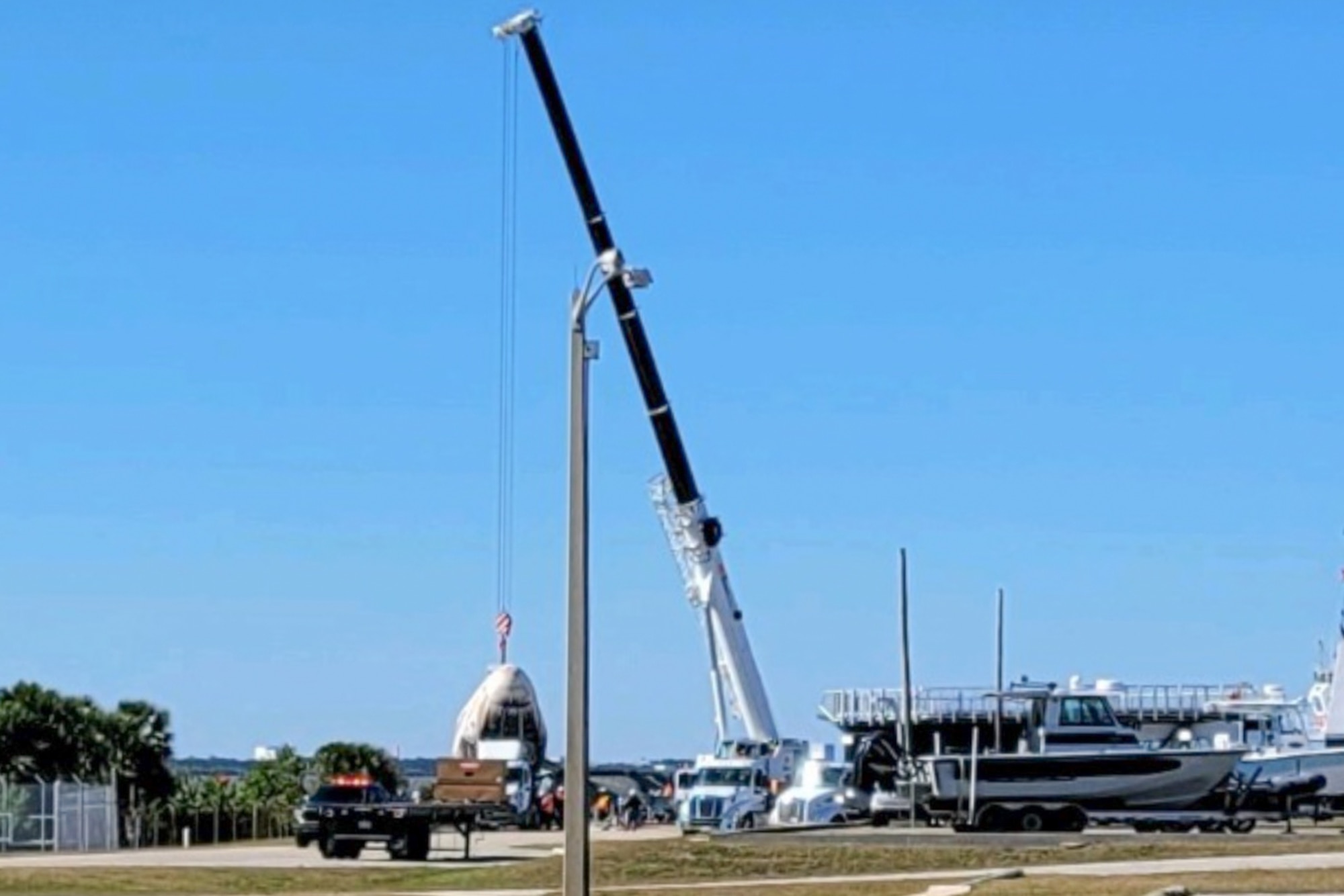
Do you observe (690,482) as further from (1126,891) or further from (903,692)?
(1126,891)

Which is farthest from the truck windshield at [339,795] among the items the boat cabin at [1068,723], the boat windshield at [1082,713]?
the boat windshield at [1082,713]

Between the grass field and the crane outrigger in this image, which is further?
the crane outrigger

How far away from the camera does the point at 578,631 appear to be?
2392 centimetres

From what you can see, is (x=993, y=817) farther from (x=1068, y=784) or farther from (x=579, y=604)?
(x=579, y=604)

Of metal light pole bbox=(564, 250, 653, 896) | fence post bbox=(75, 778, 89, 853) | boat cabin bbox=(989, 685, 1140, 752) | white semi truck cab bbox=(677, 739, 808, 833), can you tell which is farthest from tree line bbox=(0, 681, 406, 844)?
metal light pole bbox=(564, 250, 653, 896)

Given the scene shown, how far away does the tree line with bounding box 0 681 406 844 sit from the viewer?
2793 inches

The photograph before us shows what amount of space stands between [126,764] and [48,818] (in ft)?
58.3

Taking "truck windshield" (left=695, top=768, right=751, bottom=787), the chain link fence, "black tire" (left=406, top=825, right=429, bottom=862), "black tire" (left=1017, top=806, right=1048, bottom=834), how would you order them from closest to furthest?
1. "black tire" (left=406, top=825, right=429, bottom=862)
2. "black tire" (left=1017, top=806, right=1048, bottom=834)
3. the chain link fence
4. "truck windshield" (left=695, top=768, right=751, bottom=787)

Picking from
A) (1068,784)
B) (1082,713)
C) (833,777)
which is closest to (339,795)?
(1068,784)

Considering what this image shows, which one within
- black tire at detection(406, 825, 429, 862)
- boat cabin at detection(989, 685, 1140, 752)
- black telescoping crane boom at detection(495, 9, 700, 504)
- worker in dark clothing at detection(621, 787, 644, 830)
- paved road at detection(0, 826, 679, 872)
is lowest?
worker in dark clothing at detection(621, 787, 644, 830)

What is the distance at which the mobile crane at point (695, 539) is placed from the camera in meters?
74.1

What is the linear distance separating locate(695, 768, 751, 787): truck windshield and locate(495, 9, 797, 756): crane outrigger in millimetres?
5990

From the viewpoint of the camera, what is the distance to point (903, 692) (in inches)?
3049

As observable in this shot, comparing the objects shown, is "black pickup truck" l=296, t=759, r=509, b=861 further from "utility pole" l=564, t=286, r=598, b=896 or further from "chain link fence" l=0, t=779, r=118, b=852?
"utility pole" l=564, t=286, r=598, b=896
